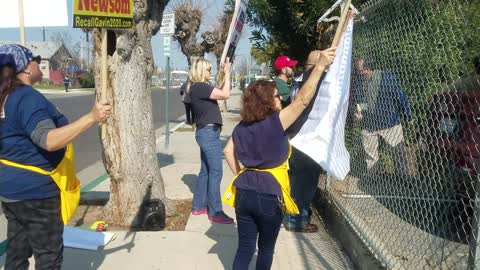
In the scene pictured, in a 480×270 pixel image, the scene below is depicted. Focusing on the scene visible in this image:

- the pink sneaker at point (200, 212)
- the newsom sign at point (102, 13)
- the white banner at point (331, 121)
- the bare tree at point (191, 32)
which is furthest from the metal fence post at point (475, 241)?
the bare tree at point (191, 32)

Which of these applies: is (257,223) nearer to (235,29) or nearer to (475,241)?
(475,241)

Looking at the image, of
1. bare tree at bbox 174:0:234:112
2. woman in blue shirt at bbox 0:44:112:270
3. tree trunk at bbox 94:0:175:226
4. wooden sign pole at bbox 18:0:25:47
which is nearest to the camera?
woman in blue shirt at bbox 0:44:112:270

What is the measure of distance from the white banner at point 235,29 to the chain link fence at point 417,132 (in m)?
1.25

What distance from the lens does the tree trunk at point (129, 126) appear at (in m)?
5.01

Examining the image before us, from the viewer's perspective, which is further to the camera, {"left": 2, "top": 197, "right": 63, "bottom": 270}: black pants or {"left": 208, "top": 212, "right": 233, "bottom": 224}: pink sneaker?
{"left": 208, "top": 212, "right": 233, "bottom": 224}: pink sneaker

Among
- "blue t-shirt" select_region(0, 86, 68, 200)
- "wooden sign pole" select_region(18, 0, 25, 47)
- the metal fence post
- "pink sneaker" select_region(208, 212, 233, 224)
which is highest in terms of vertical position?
"wooden sign pole" select_region(18, 0, 25, 47)

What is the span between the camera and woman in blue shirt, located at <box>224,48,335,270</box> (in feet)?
10.4

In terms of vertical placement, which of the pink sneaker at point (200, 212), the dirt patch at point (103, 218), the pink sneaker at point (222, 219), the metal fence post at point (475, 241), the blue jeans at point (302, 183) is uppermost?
the metal fence post at point (475, 241)

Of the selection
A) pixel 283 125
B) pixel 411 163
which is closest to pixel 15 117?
pixel 283 125

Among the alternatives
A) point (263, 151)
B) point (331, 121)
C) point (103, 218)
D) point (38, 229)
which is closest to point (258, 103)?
point (263, 151)

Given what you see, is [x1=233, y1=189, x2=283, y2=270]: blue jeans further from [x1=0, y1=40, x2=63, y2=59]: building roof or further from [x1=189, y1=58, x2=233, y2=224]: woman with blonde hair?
[x1=0, y1=40, x2=63, y2=59]: building roof

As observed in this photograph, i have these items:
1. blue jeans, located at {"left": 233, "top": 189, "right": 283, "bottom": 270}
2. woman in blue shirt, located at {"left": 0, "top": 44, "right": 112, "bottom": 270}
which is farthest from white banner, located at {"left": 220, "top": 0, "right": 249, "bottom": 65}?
woman in blue shirt, located at {"left": 0, "top": 44, "right": 112, "bottom": 270}

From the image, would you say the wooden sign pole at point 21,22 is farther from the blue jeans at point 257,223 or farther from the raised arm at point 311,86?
the raised arm at point 311,86

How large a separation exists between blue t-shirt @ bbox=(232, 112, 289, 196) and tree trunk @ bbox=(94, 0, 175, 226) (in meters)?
2.15
